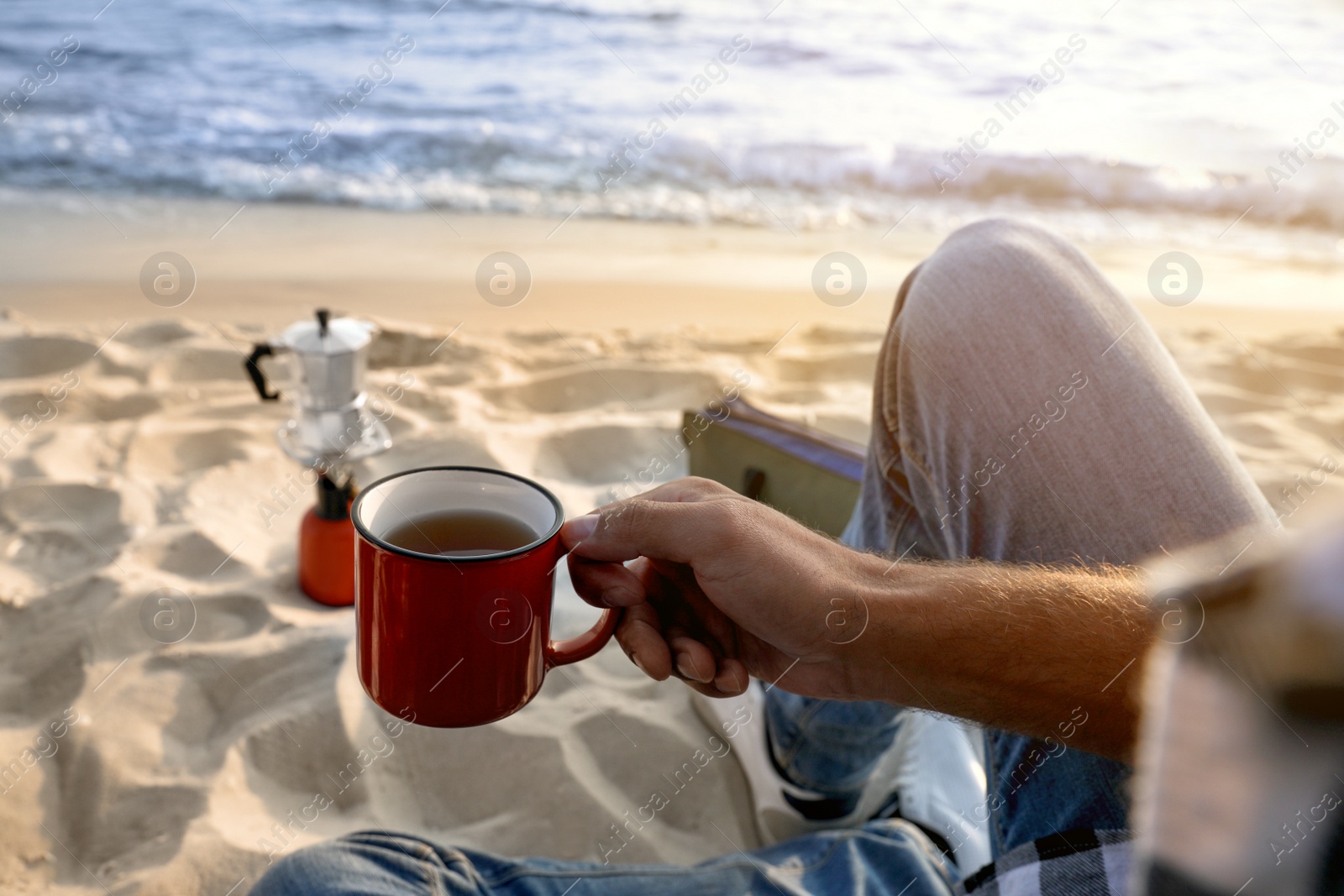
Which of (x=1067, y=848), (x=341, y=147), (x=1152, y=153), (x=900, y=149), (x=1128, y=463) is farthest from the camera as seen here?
(x=1152, y=153)

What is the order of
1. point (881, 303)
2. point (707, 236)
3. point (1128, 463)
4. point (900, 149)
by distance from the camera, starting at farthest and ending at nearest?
point (900, 149) < point (707, 236) < point (881, 303) < point (1128, 463)

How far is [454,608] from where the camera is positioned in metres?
0.78

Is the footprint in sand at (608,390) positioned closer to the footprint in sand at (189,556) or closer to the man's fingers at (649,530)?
the footprint in sand at (189,556)

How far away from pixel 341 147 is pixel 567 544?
16.0ft

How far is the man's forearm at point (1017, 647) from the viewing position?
2.74ft

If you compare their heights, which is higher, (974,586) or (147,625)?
(974,586)

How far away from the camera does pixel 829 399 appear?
2734mm

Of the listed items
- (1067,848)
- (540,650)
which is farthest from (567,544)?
(1067,848)

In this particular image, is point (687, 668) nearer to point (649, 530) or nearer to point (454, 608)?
point (649, 530)

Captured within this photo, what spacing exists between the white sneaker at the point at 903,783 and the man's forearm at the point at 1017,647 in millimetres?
529

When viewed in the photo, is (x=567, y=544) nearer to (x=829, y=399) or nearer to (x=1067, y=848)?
(x=1067, y=848)

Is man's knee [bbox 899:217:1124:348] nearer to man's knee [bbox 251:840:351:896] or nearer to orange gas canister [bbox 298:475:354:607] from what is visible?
man's knee [bbox 251:840:351:896]

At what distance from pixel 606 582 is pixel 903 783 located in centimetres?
80

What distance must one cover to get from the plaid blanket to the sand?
0.37 meters
